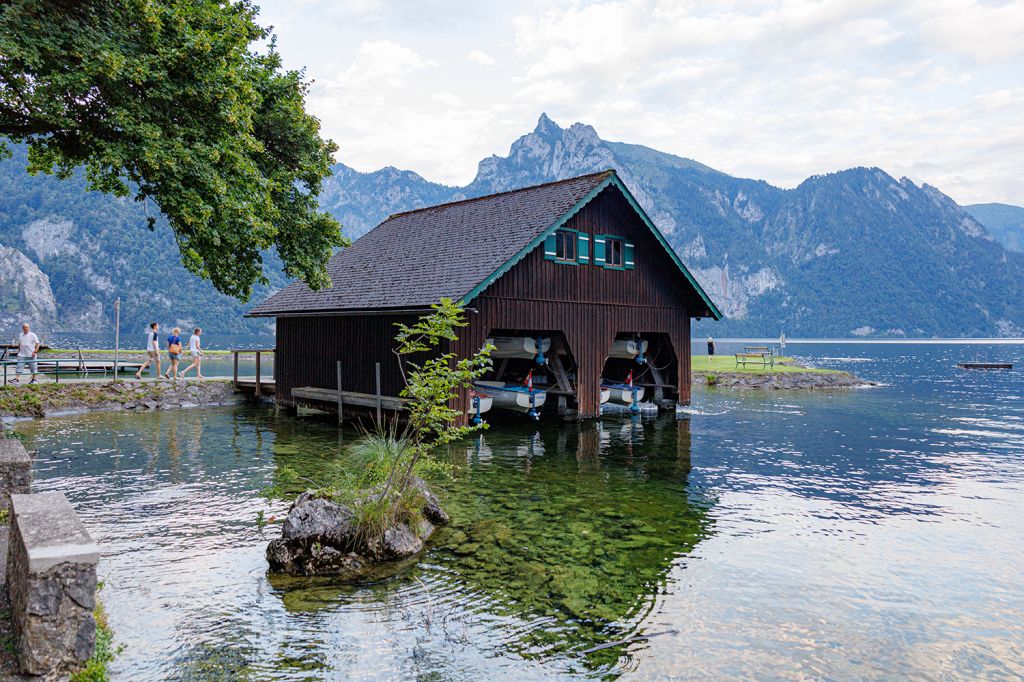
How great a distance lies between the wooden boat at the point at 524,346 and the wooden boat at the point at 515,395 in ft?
3.74

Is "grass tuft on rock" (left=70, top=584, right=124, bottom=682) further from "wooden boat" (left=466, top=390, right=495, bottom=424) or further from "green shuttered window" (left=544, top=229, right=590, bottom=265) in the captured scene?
"green shuttered window" (left=544, top=229, right=590, bottom=265)

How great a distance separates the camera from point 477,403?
22.9 m

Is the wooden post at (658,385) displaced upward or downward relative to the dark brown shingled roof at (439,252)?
downward

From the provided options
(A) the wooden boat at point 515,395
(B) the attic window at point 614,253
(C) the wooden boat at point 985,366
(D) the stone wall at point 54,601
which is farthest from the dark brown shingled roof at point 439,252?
(C) the wooden boat at point 985,366

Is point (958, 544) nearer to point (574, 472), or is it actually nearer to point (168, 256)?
point (574, 472)

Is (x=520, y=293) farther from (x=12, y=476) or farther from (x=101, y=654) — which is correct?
(x=101, y=654)

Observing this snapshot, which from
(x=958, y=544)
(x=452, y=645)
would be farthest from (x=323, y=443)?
(x=958, y=544)

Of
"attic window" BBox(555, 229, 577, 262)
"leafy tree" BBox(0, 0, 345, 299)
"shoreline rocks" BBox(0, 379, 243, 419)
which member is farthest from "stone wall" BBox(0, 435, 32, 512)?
"shoreline rocks" BBox(0, 379, 243, 419)

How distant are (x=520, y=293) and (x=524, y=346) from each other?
323 cm

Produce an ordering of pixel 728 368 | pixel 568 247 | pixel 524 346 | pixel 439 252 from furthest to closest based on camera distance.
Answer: pixel 728 368 < pixel 524 346 < pixel 439 252 < pixel 568 247

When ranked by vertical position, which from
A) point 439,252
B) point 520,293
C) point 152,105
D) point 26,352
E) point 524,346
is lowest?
point 26,352

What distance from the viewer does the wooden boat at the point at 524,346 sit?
2506 centimetres

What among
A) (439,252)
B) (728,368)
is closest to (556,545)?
(439,252)

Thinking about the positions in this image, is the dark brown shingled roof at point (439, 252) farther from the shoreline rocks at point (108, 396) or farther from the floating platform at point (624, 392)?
the floating platform at point (624, 392)
